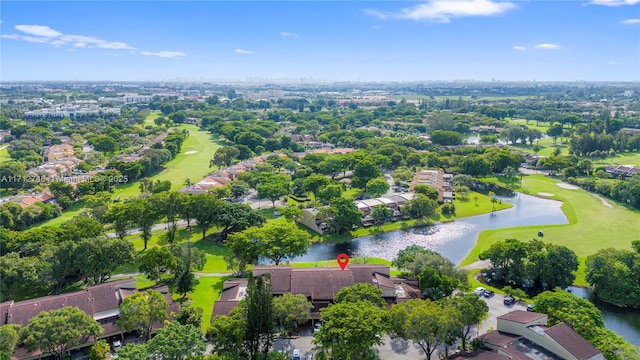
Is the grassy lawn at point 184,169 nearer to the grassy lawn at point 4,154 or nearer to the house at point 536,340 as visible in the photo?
the grassy lawn at point 4,154

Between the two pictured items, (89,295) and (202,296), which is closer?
(89,295)

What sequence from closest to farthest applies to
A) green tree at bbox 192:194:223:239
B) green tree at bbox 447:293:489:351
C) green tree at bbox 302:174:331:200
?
green tree at bbox 447:293:489:351
green tree at bbox 192:194:223:239
green tree at bbox 302:174:331:200

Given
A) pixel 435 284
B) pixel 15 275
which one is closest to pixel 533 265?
pixel 435 284

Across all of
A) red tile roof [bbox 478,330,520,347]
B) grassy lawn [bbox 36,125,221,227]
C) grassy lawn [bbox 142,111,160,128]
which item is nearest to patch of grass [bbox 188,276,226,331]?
red tile roof [bbox 478,330,520,347]

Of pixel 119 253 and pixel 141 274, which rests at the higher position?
pixel 119 253

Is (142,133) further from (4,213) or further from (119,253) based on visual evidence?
(119,253)

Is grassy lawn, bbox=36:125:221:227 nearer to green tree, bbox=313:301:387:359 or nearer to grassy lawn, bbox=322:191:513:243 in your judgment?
grassy lawn, bbox=322:191:513:243

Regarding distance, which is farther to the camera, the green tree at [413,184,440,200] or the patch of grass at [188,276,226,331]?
the green tree at [413,184,440,200]

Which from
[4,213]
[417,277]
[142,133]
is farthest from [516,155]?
[142,133]
